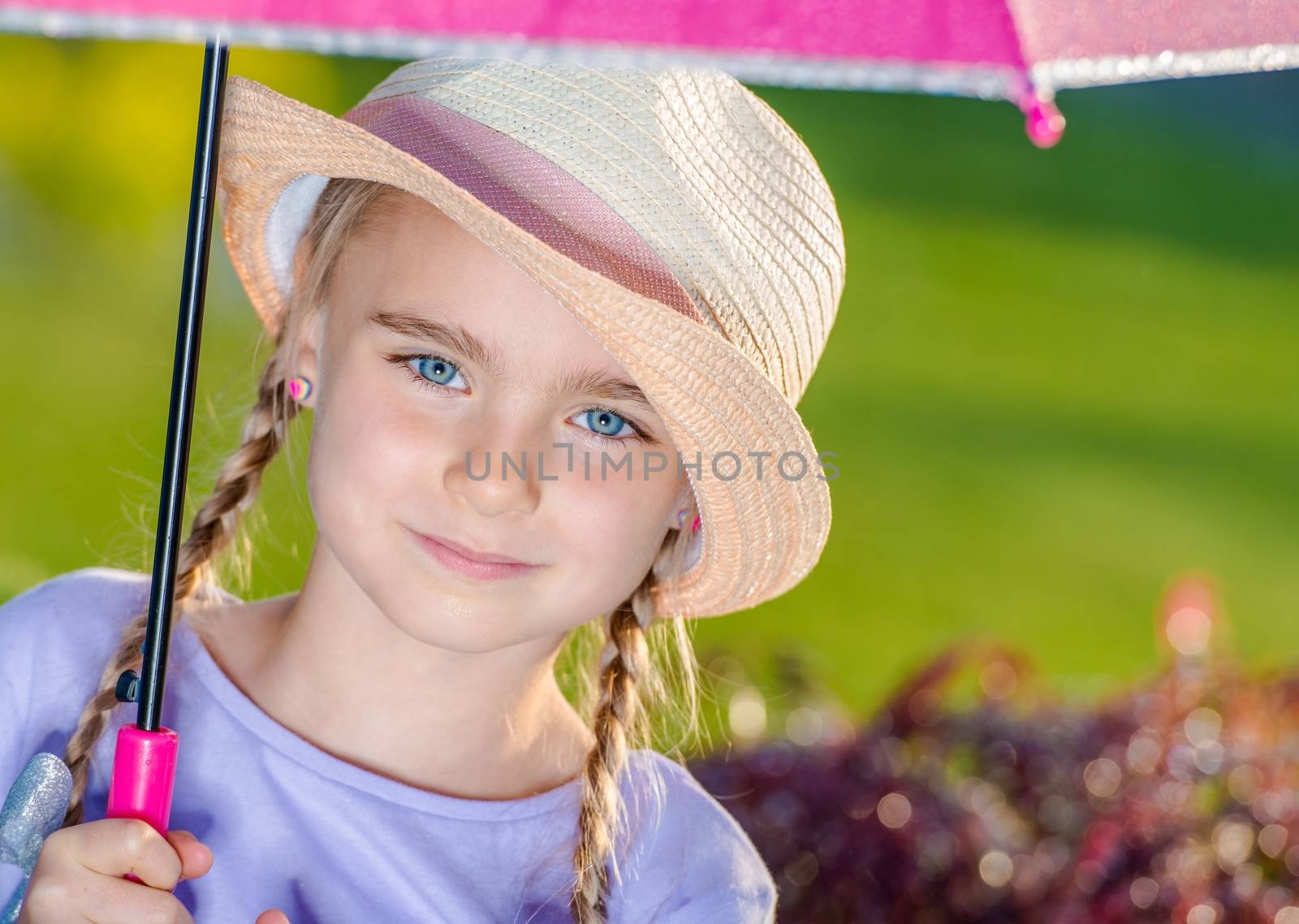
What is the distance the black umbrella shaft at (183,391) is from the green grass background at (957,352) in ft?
6.26

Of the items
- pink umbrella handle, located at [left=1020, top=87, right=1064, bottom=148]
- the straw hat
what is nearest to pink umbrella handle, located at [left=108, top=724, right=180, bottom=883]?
the straw hat

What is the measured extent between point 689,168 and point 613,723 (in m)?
0.50

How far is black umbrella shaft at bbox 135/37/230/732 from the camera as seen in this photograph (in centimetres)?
104

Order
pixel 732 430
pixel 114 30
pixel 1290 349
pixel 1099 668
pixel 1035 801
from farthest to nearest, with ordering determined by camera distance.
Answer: pixel 1290 349
pixel 1099 668
pixel 1035 801
pixel 732 430
pixel 114 30

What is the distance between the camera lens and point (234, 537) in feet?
4.83

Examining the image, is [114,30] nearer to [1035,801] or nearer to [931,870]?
[931,870]

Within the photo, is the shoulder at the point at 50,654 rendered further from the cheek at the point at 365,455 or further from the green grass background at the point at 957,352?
the green grass background at the point at 957,352

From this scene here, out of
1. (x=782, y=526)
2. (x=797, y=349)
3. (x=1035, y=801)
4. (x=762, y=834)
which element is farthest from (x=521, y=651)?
(x=1035, y=801)

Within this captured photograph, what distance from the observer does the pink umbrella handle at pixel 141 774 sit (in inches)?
41.6

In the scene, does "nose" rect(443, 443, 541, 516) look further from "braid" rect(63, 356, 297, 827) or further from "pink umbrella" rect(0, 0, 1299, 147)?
"pink umbrella" rect(0, 0, 1299, 147)

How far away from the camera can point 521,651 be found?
1384 millimetres

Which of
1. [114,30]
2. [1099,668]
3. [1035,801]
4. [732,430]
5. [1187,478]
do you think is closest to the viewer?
[114,30]

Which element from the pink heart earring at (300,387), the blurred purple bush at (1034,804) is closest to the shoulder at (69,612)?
the pink heart earring at (300,387)

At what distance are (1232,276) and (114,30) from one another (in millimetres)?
4650
